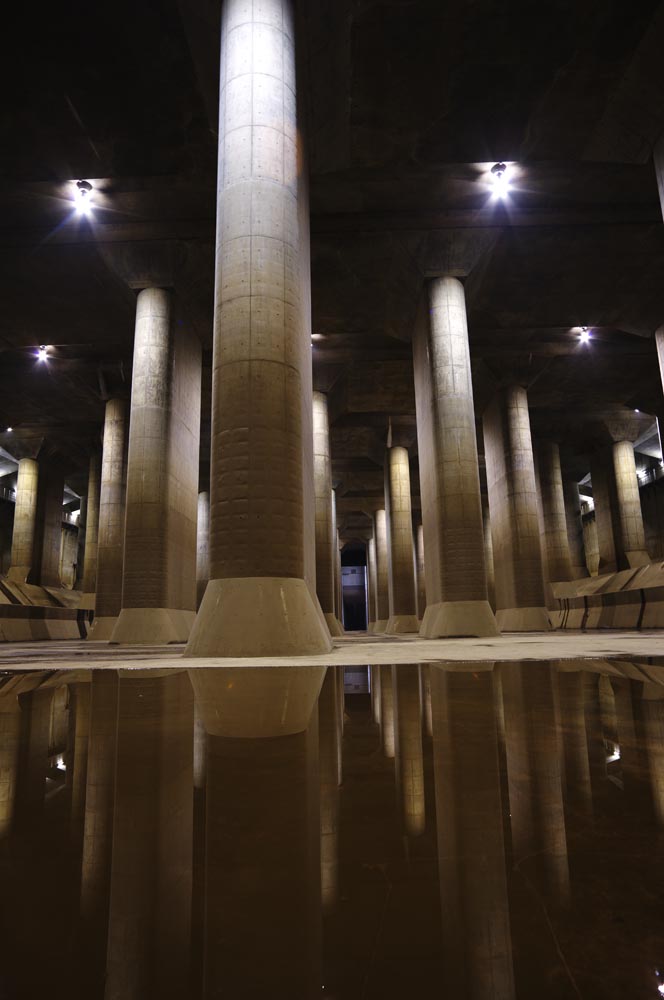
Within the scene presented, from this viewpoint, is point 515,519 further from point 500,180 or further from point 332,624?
point 500,180

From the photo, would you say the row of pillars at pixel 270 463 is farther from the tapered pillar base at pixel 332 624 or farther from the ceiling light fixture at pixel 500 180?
the ceiling light fixture at pixel 500 180

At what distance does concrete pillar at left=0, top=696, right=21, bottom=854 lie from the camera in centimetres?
114

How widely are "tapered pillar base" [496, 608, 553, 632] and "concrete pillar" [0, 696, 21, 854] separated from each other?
18339mm

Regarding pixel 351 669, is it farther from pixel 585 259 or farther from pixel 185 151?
pixel 585 259

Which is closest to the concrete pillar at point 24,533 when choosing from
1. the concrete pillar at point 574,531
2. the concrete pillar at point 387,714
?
the concrete pillar at point 574,531

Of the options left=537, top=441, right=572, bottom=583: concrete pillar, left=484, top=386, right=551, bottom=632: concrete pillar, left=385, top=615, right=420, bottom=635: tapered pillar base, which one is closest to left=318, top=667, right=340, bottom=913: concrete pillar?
left=484, top=386, right=551, bottom=632: concrete pillar

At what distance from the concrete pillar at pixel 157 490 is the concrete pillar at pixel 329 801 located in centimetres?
1096

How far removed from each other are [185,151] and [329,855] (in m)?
12.9

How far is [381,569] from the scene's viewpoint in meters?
41.0

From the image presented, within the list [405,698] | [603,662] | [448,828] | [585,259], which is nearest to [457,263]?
[585,259]

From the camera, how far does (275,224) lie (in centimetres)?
751

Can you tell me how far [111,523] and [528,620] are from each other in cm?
1427

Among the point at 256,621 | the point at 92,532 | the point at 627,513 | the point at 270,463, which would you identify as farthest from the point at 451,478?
the point at 92,532

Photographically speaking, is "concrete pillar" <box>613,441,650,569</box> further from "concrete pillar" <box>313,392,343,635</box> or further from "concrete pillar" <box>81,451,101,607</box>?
"concrete pillar" <box>81,451,101,607</box>
